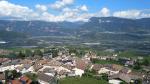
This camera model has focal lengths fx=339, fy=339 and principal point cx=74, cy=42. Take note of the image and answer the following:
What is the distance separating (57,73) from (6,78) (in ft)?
35.4

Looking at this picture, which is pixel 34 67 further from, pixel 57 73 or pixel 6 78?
pixel 6 78

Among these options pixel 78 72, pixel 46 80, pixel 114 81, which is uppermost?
pixel 46 80

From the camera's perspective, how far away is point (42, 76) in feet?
130

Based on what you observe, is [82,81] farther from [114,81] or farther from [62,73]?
[62,73]

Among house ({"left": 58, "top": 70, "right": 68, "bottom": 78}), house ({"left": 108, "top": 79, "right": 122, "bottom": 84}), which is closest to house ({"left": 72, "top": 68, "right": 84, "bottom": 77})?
house ({"left": 58, "top": 70, "right": 68, "bottom": 78})

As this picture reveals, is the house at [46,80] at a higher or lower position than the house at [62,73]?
higher

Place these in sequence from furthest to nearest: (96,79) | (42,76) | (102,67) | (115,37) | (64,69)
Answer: (115,37) < (102,67) < (64,69) < (96,79) < (42,76)

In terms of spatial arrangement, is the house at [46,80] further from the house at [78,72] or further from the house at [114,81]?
the house at [78,72]

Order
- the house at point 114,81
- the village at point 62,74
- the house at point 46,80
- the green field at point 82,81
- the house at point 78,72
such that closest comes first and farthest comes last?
1. the house at point 46,80
2. the village at point 62,74
3. the green field at point 82,81
4. the house at point 114,81
5. the house at point 78,72

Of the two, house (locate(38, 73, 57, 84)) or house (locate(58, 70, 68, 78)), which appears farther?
house (locate(58, 70, 68, 78))

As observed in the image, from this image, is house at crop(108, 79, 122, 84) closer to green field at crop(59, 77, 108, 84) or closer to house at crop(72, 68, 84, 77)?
green field at crop(59, 77, 108, 84)

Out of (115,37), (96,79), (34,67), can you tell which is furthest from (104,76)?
(115,37)

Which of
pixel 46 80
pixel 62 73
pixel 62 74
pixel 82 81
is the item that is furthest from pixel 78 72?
pixel 46 80

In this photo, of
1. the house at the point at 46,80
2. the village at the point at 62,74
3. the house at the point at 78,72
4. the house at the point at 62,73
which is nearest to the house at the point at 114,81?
the village at the point at 62,74
